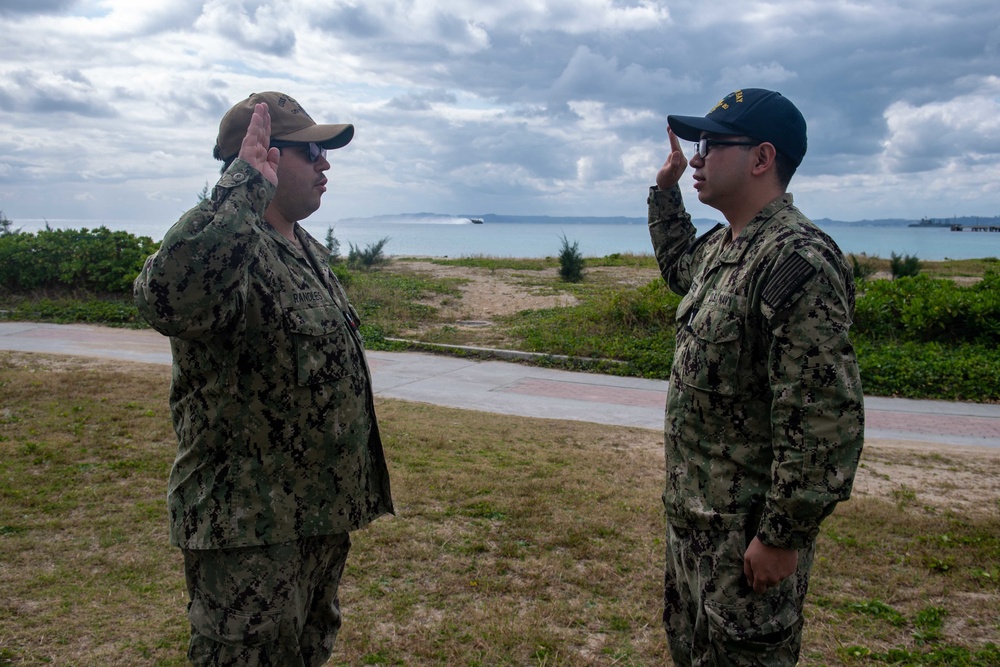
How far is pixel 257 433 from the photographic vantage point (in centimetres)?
236

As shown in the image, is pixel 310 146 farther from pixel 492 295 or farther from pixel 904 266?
pixel 904 266

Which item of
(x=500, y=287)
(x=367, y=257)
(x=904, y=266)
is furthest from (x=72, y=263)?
(x=904, y=266)

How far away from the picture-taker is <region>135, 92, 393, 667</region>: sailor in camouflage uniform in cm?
226

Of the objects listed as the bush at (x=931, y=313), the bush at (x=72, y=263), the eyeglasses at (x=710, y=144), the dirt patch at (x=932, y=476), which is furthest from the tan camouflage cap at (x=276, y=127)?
the bush at (x=72, y=263)

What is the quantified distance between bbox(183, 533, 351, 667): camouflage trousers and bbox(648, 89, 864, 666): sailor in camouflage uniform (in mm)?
1206

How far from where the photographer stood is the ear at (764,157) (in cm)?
243

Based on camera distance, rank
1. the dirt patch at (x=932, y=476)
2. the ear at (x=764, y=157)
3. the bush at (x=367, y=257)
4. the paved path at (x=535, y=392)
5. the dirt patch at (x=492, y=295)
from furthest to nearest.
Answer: the bush at (x=367, y=257), the dirt patch at (x=492, y=295), the paved path at (x=535, y=392), the dirt patch at (x=932, y=476), the ear at (x=764, y=157)

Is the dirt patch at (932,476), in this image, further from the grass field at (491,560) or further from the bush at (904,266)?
the bush at (904,266)

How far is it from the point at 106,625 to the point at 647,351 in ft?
27.0

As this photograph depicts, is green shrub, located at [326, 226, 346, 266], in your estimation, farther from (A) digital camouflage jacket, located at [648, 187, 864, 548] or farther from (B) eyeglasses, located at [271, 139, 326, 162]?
(A) digital camouflage jacket, located at [648, 187, 864, 548]

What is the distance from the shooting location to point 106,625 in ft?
11.9

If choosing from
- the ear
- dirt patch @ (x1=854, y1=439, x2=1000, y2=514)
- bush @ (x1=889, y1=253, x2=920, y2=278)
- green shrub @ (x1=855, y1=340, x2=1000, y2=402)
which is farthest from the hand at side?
bush @ (x1=889, y1=253, x2=920, y2=278)

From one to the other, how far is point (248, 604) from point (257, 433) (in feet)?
1.65

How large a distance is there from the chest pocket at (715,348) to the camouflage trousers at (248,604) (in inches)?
52.4
